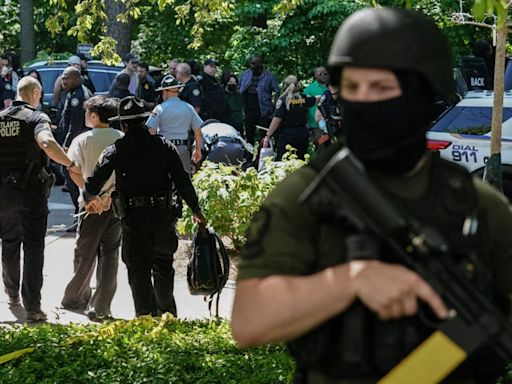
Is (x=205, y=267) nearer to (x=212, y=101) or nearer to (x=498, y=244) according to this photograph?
(x=498, y=244)

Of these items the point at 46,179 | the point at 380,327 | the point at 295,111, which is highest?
the point at 380,327

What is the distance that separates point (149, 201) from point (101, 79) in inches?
481

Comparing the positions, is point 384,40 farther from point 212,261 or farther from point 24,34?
point 24,34

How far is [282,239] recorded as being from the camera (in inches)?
97.3

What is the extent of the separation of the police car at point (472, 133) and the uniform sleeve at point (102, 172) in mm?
4510

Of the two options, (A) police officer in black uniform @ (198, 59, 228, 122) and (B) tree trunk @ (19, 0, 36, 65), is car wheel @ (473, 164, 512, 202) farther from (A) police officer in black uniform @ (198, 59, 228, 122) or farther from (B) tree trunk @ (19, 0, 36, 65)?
(B) tree trunk @ (19, 0, 36, 65)

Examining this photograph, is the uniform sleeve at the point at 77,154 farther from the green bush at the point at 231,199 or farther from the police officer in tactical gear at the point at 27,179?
the green bush at the point at 231,199

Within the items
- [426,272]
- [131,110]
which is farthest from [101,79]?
[426,272]

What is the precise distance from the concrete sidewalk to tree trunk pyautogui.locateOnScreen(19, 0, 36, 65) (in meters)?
17.1

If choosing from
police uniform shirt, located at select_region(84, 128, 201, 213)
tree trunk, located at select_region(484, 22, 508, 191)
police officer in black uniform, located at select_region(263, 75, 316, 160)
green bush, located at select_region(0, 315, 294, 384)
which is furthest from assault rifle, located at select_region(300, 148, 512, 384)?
police officer in black uniform, located at select_region(263, 75, 316, 160)

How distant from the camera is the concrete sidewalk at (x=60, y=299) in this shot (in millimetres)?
8695

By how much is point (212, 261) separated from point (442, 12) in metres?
9.19

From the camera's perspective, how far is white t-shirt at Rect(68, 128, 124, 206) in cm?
841

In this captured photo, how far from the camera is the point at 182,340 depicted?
6492 millimetres
